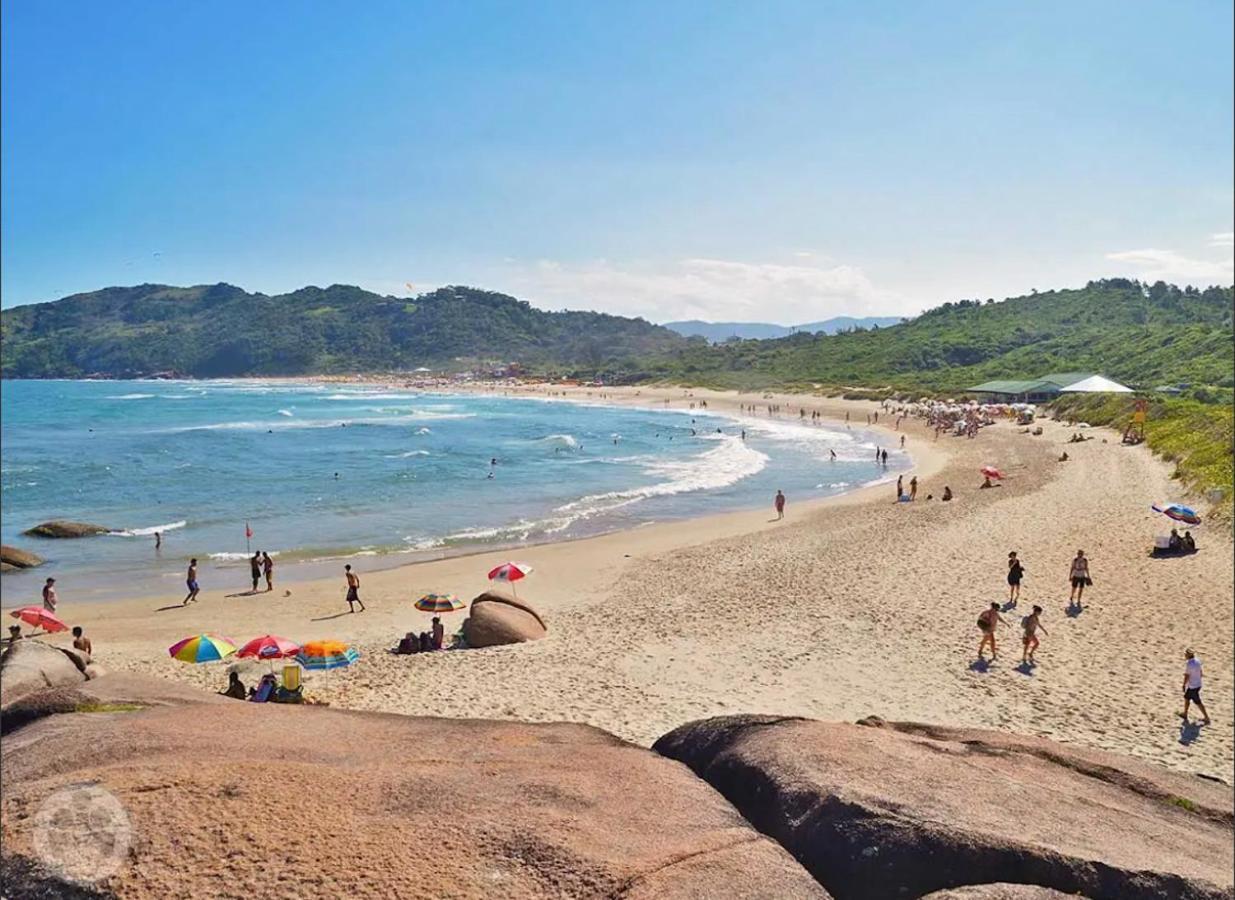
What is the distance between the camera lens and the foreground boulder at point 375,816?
12.5 ft

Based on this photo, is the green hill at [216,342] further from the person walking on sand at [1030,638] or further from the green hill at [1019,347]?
the person walking on sand at [1030,638]

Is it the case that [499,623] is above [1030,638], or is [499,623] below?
below

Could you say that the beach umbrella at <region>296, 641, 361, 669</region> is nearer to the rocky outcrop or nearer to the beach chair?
the beach chair

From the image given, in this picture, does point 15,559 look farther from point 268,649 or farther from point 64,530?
point 268,649

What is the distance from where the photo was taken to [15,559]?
76.8 feet

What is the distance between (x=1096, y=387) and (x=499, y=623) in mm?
47672

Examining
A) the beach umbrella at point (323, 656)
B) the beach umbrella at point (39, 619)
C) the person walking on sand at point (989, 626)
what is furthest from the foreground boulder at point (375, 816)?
the beach umbrella at point (39, 619)

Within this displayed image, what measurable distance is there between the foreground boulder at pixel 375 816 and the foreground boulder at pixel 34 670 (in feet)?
11.3

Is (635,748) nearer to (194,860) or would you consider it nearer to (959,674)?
(194,860)

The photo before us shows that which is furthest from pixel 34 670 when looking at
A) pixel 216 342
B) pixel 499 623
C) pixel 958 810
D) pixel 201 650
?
pixel 216 342

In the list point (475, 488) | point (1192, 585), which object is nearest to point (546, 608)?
point (1192, 585)

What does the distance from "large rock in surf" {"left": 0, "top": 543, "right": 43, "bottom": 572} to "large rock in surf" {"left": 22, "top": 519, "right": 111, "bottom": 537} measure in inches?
122

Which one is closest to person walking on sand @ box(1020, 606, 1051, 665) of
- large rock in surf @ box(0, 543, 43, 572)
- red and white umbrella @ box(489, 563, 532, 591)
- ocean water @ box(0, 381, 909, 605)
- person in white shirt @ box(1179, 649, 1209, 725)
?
person in white shirt @ box(1179, 649, 1209, 725)

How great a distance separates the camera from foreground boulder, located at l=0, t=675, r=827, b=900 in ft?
12.5
